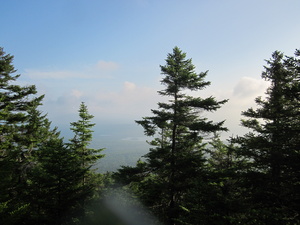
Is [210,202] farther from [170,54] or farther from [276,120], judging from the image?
[170,54]

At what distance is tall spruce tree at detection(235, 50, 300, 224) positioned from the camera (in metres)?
8.97

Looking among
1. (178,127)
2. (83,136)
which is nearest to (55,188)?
(83,136)

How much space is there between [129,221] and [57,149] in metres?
16.9

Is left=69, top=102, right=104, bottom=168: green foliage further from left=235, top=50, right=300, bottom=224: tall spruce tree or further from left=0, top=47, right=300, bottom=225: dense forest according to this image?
left=235, top=50, right=300, bottom=224: tall spruce tree

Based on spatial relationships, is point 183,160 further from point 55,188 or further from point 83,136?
point 83,136

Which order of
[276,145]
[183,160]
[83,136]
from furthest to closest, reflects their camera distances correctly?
[83,136]
[183,160]
[276,145]

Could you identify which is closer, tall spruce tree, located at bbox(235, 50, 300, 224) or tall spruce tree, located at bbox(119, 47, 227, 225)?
tall spruce tree, located at bbox(235, 50, 300, 224)

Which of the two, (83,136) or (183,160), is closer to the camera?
(183,160)

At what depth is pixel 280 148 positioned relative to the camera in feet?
33.6

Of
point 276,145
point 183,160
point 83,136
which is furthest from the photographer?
point 83,136

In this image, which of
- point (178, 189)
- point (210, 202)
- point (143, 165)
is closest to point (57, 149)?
point (143, 165)

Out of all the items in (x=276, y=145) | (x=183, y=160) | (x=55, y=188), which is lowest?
(x=55, y=188)

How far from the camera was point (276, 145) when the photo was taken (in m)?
10.6

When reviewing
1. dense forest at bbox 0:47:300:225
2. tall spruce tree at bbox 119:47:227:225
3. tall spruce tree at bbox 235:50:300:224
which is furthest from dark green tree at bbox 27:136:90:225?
tall spruce tree at bbox 235:50:300:224
